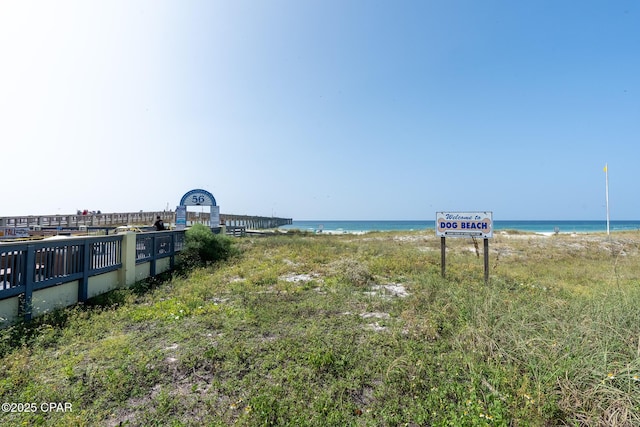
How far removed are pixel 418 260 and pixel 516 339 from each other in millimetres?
8214

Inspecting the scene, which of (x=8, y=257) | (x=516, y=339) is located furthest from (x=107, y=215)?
(x=516, y=339)

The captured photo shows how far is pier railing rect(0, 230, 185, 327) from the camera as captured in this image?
18.0ft

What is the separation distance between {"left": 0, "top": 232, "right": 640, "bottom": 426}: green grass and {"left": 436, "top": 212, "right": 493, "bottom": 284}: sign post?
6.32ft

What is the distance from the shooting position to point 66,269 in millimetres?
6668

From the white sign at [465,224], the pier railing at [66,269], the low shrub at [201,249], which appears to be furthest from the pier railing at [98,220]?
the white sign at [465,224]

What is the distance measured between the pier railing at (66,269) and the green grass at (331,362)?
0.46 meters

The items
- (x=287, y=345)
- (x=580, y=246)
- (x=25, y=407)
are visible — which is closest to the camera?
(x=25, y=407)

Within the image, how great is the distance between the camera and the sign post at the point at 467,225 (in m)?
8.64

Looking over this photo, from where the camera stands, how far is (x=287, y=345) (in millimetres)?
4609

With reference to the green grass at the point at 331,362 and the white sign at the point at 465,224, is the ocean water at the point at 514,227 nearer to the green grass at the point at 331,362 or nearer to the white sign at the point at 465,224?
the white sign at the point at 465,224

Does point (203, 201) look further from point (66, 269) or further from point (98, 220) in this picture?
point (66, 269)

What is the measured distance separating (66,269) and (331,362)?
625 centimetres

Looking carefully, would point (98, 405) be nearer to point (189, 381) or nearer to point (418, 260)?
point (189, 381)

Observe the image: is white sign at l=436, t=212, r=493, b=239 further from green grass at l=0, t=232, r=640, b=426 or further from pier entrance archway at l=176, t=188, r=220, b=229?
pier entrance archway at l=176, t=188, r=220, b=229
